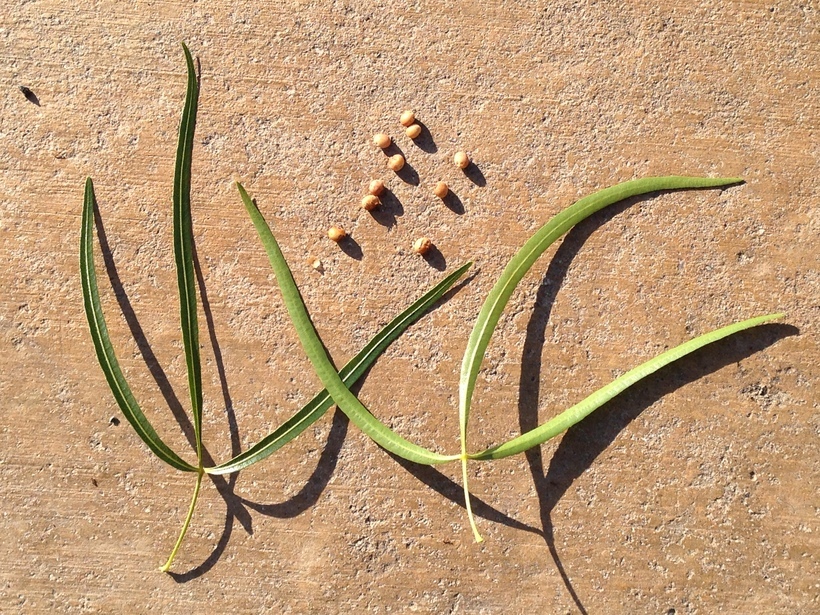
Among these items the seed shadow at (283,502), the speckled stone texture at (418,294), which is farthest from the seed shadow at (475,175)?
the seed shadow at (283,502)

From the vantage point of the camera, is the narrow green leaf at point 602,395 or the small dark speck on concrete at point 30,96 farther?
the small dark speck on concrete at point 30,96

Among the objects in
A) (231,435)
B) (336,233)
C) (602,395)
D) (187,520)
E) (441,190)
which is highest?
(441,190)

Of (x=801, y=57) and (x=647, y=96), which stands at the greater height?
(x=801, y=57)

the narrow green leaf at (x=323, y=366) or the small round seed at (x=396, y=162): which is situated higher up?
the small round seed at (x=396, y=162)

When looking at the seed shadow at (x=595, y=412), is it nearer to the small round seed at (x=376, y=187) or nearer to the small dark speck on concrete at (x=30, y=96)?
the small round seed at (x=376, y=187)

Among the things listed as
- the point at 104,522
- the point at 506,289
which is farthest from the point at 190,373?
the point at 506,289

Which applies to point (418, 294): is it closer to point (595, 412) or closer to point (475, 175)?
point (475, 175)

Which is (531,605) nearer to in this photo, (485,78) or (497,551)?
(497,551)

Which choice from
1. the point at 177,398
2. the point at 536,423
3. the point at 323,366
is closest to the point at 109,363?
the point at 177,398
